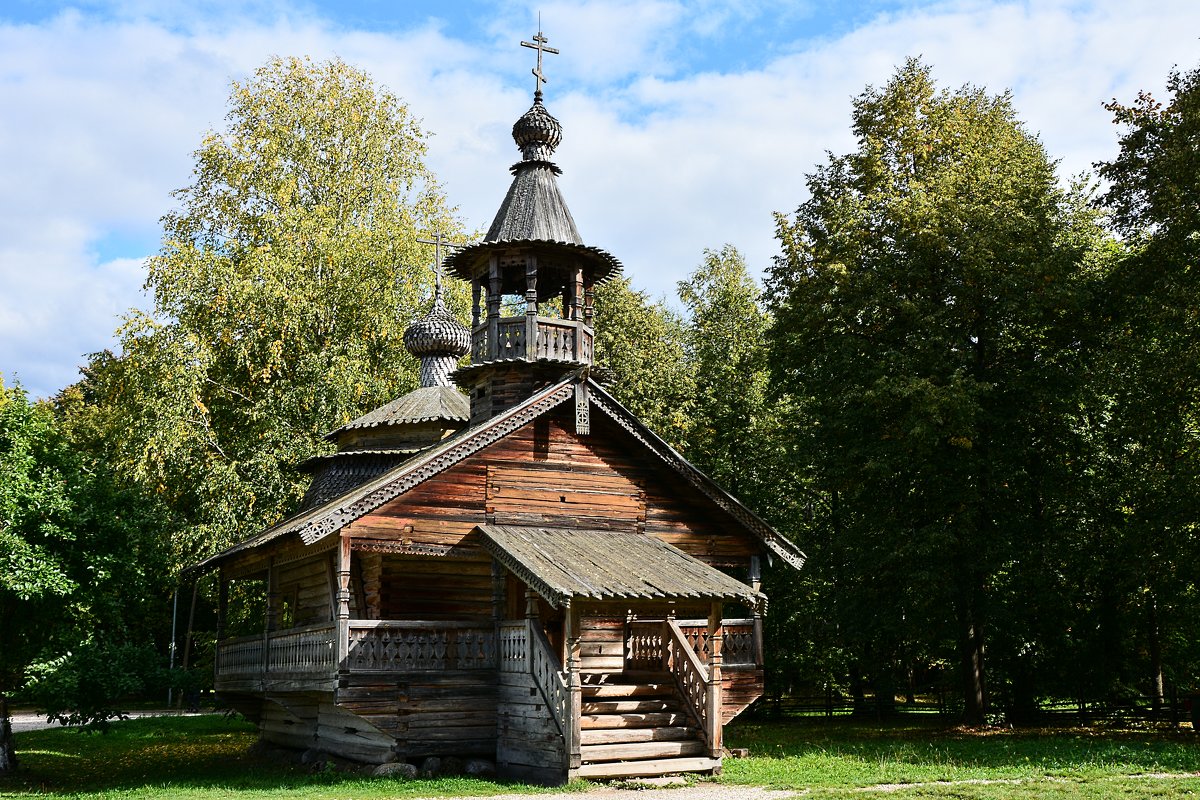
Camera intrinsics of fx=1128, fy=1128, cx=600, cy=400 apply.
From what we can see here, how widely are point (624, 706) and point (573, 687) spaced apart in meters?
1.54

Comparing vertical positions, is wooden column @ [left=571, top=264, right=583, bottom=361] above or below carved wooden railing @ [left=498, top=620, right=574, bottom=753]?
above

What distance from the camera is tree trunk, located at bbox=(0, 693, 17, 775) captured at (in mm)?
21234

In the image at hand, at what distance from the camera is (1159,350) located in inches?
1024

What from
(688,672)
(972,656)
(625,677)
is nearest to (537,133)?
(625,677)

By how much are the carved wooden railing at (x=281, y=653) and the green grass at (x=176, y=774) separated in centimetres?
189

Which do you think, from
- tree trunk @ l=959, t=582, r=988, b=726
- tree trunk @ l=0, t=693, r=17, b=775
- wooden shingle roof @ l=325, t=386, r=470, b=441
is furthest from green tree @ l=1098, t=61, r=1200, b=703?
tree trunk @ l=0, t=693, r=17, b=775

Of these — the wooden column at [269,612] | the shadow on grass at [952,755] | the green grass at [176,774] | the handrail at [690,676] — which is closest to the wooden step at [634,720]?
the handrail at [690,676]

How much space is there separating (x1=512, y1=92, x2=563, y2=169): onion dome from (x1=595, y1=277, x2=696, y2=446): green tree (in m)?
14.7

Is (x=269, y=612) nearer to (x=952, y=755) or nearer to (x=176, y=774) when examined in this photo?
(x=176, y=774)

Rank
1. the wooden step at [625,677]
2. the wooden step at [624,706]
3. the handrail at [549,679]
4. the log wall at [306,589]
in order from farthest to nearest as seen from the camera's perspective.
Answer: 1. the log wall at [306,589]
2. the wooden step at [625,677]
3. the wooden step at [624,706]
4. the handrail at [549,679]

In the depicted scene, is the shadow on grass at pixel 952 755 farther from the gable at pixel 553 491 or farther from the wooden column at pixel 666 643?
the gable at pixel 553 491

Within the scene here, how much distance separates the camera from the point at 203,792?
689 inches

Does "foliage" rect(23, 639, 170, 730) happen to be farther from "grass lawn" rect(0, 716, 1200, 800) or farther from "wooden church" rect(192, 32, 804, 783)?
→ "wooden church" rect(192, 32, 804, 783)

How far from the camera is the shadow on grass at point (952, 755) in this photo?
58.1ft
